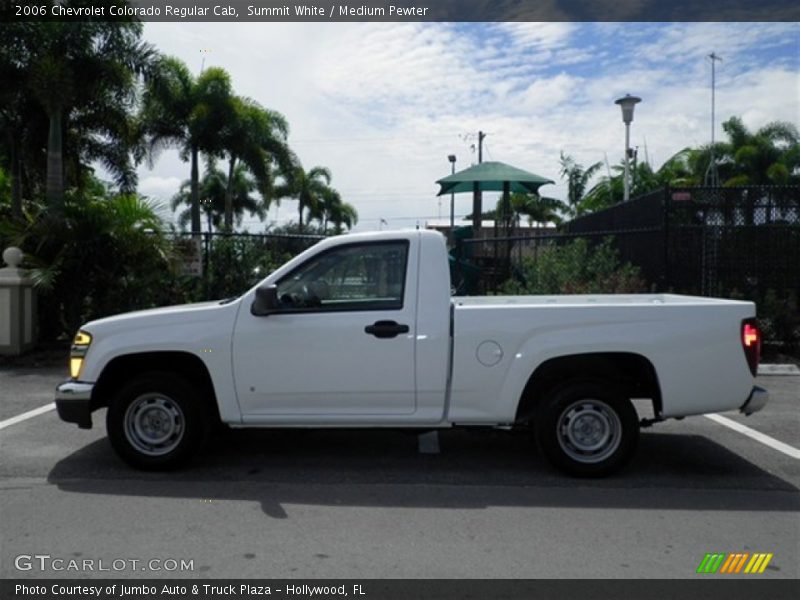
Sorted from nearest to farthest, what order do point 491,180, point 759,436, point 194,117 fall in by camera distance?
point 759,436 → point 491,180 → point 194,117

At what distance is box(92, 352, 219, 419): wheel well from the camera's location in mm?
6051

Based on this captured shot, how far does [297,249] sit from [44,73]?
571 centimetres

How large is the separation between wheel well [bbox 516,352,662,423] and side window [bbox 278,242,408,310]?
125 cm

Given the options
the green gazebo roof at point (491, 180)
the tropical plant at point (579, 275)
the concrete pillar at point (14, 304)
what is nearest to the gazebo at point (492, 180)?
the green gazebo roof at point (491, 180)

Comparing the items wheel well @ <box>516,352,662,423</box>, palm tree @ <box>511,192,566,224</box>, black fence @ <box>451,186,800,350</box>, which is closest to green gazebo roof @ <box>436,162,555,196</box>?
black fence @ <box>451,186,800,350</box>

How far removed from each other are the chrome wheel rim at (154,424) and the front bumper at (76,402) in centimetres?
30

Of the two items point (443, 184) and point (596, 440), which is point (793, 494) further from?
point (443, 184)

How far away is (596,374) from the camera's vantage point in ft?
19.5

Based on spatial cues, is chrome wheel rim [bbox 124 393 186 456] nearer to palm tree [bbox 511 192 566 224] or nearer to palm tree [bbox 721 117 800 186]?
palm tree [bbox 721 117 800 186]

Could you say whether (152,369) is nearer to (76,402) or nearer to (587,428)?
(76,402)

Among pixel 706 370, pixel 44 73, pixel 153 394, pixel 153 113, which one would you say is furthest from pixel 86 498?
pixel 153 113

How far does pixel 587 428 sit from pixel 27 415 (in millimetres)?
5686

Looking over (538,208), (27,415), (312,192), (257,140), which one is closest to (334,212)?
(312,192)

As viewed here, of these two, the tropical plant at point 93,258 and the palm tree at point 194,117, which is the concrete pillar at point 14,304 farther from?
the palm tree at point 194,117
